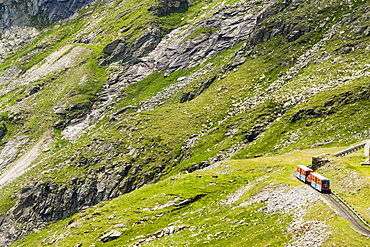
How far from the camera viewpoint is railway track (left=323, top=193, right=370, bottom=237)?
3386 centimetres

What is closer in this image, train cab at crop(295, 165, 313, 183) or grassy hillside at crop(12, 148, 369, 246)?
grassy hillside at crop(12, 148, 369, 246)

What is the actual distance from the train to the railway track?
1.34m

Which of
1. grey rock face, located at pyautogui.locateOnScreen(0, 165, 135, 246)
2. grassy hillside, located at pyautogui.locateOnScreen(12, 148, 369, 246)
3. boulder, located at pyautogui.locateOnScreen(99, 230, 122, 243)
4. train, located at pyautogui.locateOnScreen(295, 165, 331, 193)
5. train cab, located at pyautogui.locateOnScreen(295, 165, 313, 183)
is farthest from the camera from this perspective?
grey rock face, located at pyautogui.locateOnScreen(0, 165, 135, 246)

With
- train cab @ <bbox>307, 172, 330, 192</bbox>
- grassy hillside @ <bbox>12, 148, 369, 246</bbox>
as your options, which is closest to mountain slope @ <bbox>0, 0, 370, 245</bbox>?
grassy hillside @ <bbox>12, 148, 369, 246</bbox>

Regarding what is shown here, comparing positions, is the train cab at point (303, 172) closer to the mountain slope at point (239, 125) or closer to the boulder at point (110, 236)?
the boulder at point (110, 236)

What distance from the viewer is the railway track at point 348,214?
3386 cm

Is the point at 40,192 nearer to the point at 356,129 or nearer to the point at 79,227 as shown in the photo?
the point at 79,227

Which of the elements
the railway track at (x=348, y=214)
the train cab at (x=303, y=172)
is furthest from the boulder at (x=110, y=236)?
the railway track at (x=348, y=214)

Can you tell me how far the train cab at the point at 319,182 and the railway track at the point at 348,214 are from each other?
119 centimetres

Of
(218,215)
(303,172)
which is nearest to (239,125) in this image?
(303,172)

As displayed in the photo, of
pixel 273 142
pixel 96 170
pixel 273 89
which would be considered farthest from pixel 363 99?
pixel 96 170

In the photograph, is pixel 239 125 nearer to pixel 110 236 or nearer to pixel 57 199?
pixel 57 199

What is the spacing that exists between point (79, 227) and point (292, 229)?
54608 mm

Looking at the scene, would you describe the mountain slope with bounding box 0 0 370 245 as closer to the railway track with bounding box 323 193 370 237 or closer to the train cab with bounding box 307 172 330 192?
the train cab with bounding box 307 172 330 192
